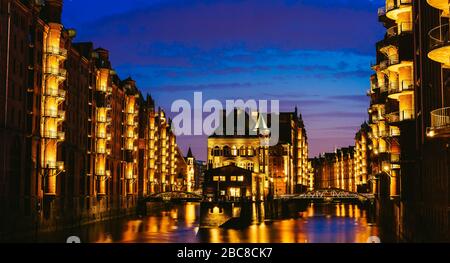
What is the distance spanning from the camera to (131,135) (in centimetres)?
13138

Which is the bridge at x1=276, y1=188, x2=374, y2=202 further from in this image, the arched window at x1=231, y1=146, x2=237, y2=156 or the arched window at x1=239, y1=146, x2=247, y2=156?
the arched window at x1=231, y1=146, x2=237, y2=156

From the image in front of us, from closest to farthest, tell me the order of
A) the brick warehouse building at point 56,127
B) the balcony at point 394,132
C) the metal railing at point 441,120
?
the metal railing at point 441,120, the brick warehouse building at point 56,127, the balcony at point 394,132

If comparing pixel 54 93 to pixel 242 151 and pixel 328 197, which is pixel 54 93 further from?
pixel 242 151

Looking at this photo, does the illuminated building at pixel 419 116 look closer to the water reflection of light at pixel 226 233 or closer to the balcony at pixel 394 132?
the balcony at pixel 394 132

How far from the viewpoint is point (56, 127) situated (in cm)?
7850

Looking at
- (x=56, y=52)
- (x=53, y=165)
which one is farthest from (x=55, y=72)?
(x=53, y=165)

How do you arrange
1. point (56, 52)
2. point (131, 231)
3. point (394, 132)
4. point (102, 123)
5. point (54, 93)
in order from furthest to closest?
point (102, 123) → point (131, 231) → point (56, 52) → point (54, 93) → point (394, 132)

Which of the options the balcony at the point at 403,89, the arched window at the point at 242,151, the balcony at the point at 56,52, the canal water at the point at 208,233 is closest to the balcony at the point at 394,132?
the balcony at the point at 403,89

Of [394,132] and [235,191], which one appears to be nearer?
[394,132]

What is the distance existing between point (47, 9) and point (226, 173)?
55.9 m

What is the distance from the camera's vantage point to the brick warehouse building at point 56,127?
67125 mm

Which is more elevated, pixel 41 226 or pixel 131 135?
pixel 131 135
